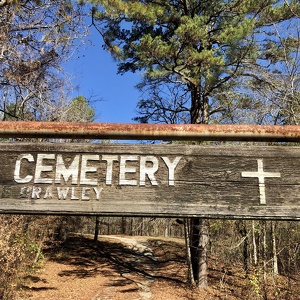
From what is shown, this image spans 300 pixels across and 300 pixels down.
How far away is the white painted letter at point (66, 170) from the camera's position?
150 cm

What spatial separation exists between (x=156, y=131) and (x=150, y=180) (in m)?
0.21

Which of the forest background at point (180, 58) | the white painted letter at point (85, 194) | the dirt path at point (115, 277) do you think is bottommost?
the dirt path at point (115, 277)

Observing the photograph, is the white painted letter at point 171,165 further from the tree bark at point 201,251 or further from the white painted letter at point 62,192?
the tree bark at point 201,251

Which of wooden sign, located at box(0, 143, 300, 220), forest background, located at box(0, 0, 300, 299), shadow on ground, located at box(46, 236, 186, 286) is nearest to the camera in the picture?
wooden sign, located at box(0, 143, 300, 220)

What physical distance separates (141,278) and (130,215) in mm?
17234

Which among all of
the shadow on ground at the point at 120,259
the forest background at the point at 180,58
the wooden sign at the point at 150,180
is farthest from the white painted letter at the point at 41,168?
the shadow on ground at the point at 120,259

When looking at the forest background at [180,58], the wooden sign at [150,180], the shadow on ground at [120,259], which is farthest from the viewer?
the shadow on ground at [120,259]

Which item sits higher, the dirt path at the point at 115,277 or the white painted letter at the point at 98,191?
the white painted letter at the point at 98,191

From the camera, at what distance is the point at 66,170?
151cm

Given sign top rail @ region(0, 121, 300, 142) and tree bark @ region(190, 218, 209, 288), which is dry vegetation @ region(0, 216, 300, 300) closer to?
tree bark @ region(190, 218, 209, 288)

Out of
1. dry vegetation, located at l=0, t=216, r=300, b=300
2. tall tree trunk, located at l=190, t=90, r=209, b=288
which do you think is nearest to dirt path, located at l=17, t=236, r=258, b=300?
dry vegetation, located at l=0, t=216, r=300, b=300

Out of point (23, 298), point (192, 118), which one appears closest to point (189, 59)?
point (192, 118)

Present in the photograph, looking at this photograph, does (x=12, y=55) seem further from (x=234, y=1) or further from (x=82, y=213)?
(x=82, y=213)

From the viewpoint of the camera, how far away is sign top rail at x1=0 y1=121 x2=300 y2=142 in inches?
59.4
